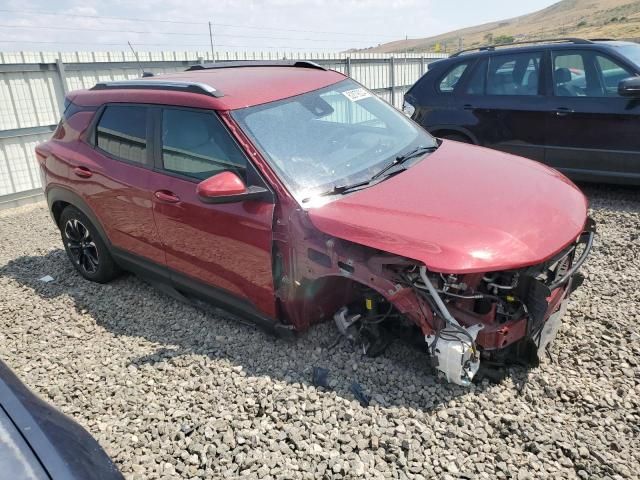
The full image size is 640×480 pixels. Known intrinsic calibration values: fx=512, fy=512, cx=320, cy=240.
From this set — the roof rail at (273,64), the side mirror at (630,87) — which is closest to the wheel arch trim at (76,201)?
the roof rail at (273,64)

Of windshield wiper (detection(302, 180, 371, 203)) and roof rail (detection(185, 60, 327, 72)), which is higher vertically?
roof rail (detection(185, 60, 327, 72))

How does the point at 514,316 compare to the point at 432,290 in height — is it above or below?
below

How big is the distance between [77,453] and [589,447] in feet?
7.65

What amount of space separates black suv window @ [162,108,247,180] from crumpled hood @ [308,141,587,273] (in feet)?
2.74

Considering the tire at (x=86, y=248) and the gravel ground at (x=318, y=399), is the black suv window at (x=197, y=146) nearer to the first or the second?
the gravel ground at (x=318, y=399)

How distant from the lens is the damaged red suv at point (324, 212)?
2.78m

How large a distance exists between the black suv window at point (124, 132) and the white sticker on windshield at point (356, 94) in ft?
5.25

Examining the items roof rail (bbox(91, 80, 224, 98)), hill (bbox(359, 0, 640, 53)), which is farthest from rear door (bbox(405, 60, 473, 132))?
hill (bbox(359, 0, 640, 53))

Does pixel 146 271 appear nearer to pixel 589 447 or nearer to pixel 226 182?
pixel 226 182

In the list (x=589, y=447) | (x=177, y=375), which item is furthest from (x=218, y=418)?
(x=589, y=447)

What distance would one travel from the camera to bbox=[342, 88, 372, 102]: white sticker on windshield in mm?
4130

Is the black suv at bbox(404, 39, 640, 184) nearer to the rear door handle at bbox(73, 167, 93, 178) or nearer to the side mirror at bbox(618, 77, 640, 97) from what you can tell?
the side mirror at bbox(618, 77, 640, 97)

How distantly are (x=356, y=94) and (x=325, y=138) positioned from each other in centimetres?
86

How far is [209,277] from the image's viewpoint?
12.4 feet
